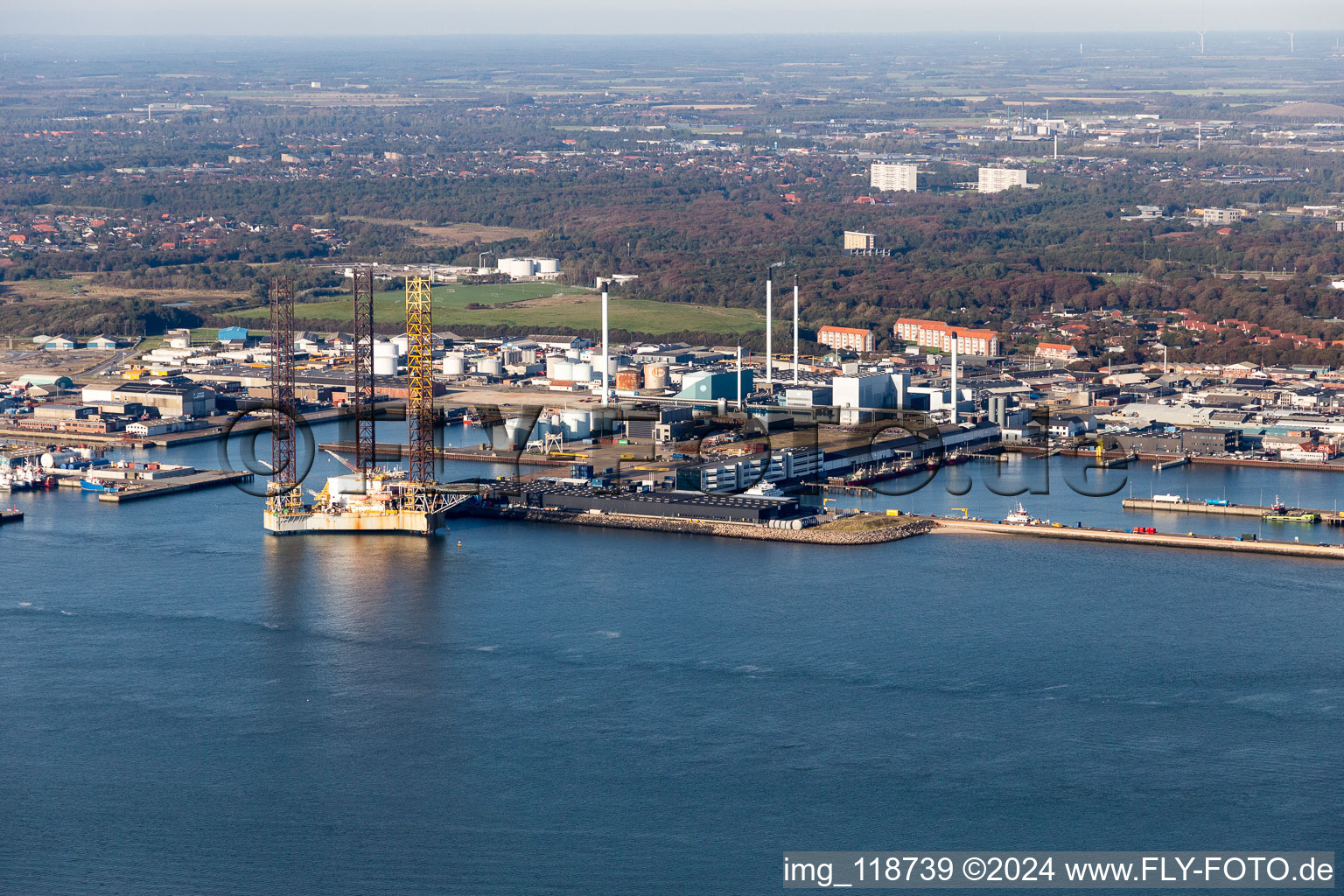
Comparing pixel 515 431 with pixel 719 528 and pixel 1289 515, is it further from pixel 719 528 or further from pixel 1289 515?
pixel 1289 515

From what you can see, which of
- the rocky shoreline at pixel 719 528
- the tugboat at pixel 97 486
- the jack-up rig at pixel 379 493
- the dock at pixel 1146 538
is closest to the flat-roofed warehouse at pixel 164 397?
the tugboat at pixel 97 486

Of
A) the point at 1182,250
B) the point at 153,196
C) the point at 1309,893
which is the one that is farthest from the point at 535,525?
the point at 153,196

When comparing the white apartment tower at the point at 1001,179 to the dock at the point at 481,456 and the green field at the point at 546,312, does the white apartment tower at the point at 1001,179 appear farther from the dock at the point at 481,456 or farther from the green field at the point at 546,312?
the dock at the point at 481,456

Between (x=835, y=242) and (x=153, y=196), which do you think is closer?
(x=835, y=242)

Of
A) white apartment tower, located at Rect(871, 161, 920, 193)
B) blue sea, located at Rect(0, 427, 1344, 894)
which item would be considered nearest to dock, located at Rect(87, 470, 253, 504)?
blue sea, located at Rect(0, 427, 1344, 894)

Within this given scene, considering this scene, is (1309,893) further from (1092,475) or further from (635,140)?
(635,140)

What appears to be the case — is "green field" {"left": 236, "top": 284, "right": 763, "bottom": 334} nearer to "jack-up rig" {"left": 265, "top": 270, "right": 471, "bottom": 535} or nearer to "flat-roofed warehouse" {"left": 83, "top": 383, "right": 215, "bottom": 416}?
"flat-roofed warehouse" {"left": 83, "top": 383, "right": 215, "bottom": 416}

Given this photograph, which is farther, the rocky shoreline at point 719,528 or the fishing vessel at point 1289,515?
the fishing vessel at point 1289,515
